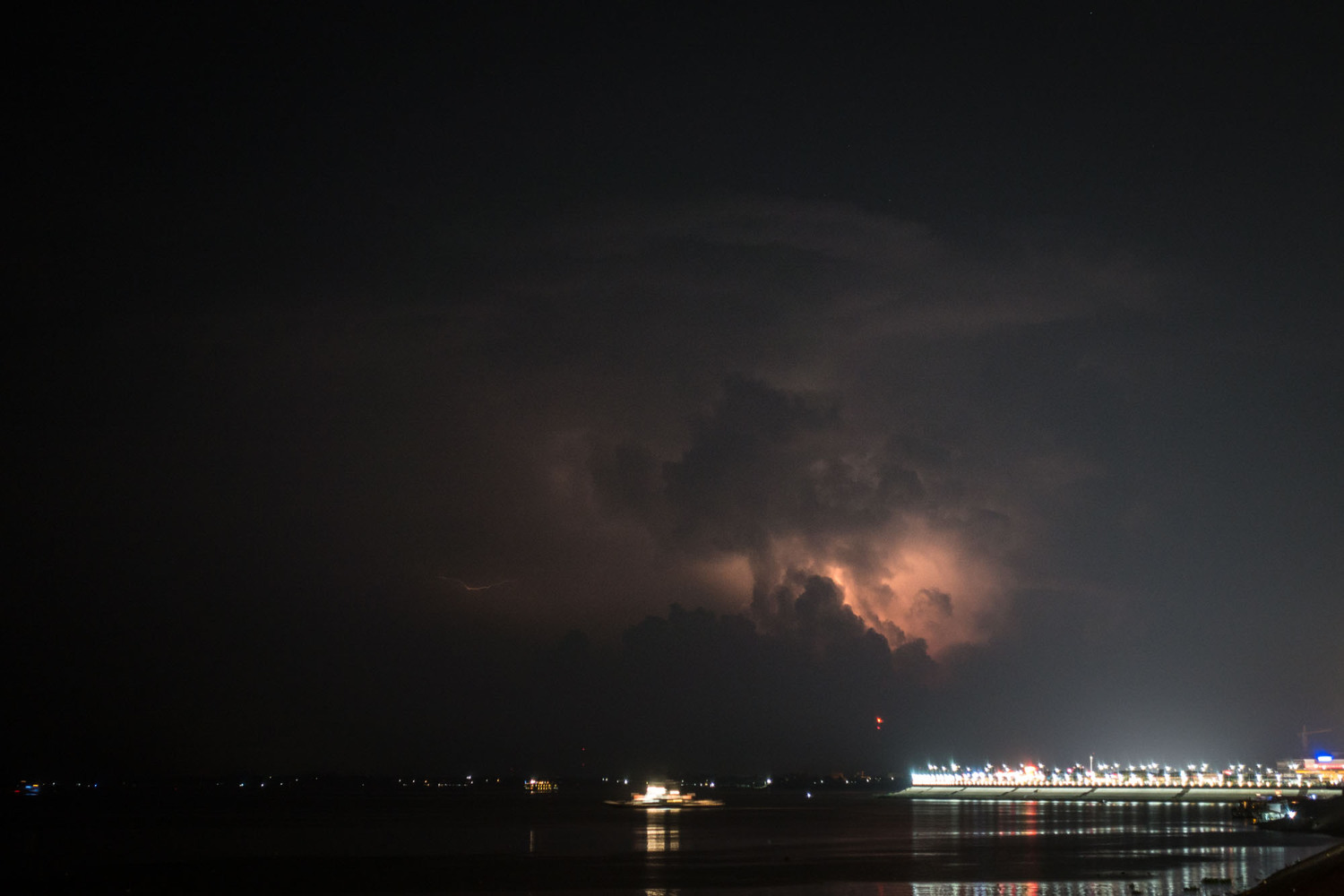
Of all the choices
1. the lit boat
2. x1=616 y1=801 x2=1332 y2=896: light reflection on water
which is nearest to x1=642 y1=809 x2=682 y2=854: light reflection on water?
x1=616 y1=801 x2=1332 y2=896: light reflection on water

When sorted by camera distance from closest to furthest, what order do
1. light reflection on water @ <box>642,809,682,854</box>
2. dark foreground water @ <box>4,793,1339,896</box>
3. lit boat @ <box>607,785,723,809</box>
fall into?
1. dark foreground water @ <box>4,793,1339,896</box>
2. light reflection on water @ <box>642,809,682,854</box>
3. lit boat @ <box>607,785,723,809</box>

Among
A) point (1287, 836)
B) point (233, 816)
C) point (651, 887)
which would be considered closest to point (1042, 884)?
point (651, 887)

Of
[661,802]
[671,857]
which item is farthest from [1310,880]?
[661,802]

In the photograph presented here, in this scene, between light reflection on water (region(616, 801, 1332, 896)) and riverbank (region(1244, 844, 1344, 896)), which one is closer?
riverbank (region(1244, 844, 1344, 896))

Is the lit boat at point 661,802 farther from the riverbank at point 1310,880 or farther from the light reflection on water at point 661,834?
the riverbank at point 1310,880

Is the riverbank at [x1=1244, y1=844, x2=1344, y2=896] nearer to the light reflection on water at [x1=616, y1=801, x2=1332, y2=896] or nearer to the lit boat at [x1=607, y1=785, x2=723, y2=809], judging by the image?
the light reflection on water at [x1=616, y1=801, x2=1332, y2=896]

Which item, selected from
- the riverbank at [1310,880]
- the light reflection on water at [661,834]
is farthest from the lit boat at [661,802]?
the riverbank at [1310,880]

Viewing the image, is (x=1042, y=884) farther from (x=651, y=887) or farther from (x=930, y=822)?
(x=930, y=822)

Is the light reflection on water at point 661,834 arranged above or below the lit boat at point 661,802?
above
